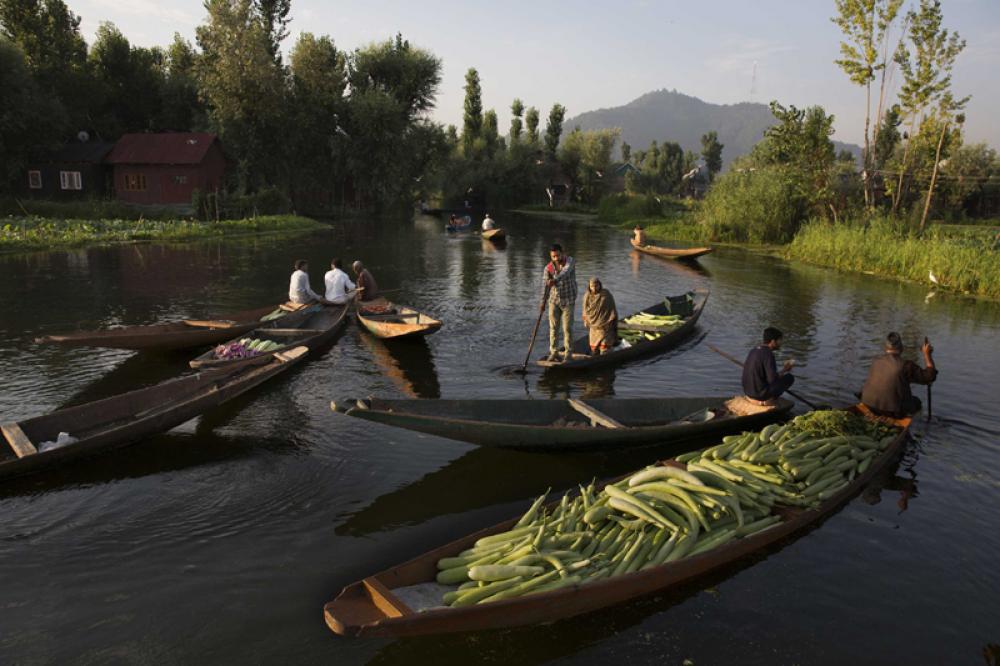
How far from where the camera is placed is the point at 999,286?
2320cm

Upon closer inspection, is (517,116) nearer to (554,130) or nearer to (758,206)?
(554,130)

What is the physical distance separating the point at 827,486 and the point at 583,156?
75354 mm

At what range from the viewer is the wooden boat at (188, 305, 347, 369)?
12.2 meters

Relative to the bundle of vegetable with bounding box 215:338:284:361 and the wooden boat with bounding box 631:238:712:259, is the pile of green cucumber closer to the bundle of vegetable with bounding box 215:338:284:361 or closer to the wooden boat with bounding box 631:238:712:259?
the bundle of vegetable with bounding box 215:338:284:361

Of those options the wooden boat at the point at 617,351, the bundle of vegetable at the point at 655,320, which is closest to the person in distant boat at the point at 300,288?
the wooden boat at the point at 617,351

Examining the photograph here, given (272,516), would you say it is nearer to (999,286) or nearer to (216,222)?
(999,286)

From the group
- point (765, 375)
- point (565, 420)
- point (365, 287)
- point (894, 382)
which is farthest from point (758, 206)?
point (565, 420)

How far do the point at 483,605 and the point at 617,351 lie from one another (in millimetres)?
9570

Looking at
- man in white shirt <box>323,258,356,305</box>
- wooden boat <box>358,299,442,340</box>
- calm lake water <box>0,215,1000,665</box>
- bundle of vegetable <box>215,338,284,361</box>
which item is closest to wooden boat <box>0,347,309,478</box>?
calm lake water <box>0,215,1000,665</box>

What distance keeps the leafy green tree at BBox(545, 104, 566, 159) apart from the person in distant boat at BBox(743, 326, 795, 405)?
7490 centimetres

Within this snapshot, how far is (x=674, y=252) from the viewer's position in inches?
1329

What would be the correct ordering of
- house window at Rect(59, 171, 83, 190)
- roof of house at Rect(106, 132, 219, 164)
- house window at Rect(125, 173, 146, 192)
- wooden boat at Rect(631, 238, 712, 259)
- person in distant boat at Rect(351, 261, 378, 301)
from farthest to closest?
house window at Rect(125, 173, 146, 192) < house window at Rect(59, 171, 83, 190) < roof of house at Rect(106, 132, 219, 164) < wooden boat at Rect(631, 238, 712, 259) < person in distant boat at Rect(351, 261, 378, 301)

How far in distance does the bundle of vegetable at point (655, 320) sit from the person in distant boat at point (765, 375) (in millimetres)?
6675

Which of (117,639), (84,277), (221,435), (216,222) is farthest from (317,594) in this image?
(216,222)
